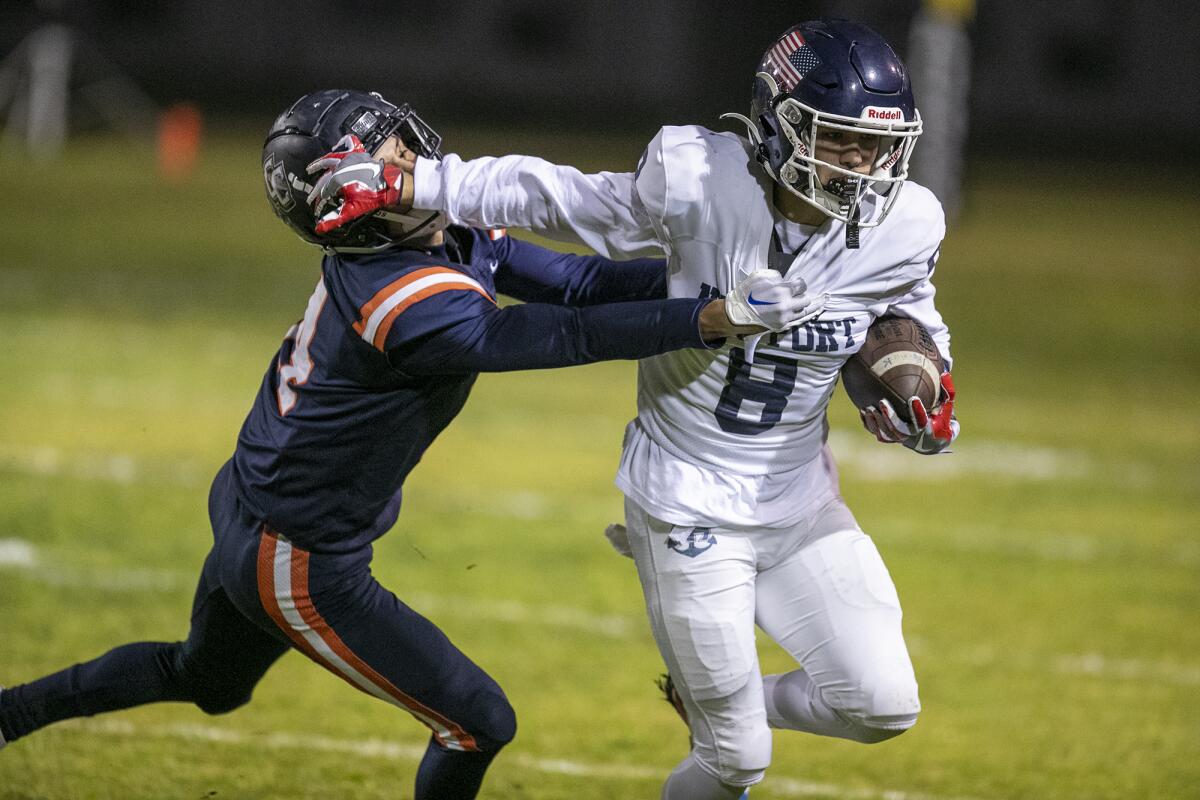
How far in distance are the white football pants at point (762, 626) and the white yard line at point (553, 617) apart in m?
2.24

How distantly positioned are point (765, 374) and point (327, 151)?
1078mm

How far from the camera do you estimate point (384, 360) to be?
3.32 meters

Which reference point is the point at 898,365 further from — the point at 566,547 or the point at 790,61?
the point at 566,547

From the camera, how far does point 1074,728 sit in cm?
510

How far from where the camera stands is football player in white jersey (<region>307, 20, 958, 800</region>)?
3.30 meters

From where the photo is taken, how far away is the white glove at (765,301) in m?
3.09

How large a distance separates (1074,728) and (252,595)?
2.93 meters

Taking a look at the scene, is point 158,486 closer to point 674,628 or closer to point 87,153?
point 674,628

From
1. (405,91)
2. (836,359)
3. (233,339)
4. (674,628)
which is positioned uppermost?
(836,359)

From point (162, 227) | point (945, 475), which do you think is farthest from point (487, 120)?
point (945, 475)

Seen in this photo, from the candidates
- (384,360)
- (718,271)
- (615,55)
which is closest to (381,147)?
(384,360)

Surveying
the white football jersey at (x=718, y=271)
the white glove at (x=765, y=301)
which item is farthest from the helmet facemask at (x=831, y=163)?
the white glove at (x=765, y=301)

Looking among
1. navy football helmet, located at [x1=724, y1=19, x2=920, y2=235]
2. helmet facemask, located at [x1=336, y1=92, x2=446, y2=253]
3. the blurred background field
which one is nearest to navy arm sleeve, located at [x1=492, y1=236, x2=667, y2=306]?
helmet facemask, located at [x1=336, y1=92, x2=446, y2=253]

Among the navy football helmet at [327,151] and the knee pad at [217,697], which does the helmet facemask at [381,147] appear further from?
the knee pad at [217,697]
